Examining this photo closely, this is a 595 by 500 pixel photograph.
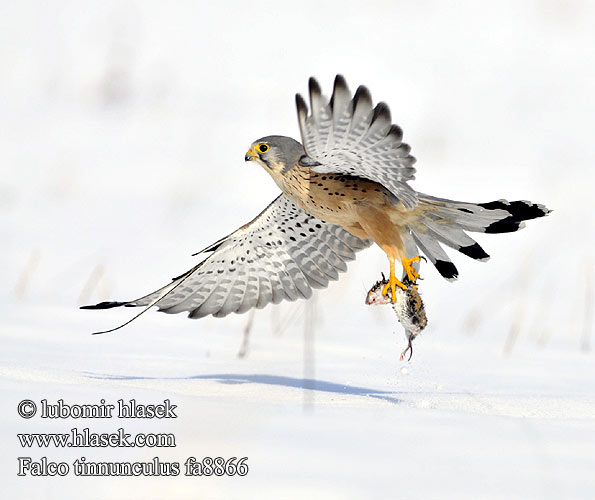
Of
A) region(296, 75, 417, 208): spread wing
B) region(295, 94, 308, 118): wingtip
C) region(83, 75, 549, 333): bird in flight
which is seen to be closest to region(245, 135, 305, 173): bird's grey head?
region(83, 75, 549, 333): bird in flight

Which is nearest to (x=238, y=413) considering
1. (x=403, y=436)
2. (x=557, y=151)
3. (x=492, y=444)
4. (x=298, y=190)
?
(x=403, y=436)

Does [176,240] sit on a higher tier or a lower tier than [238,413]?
higher

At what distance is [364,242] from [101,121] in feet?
29.2

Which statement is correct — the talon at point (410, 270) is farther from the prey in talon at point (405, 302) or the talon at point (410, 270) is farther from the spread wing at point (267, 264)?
the spread wing at point (267, 264)

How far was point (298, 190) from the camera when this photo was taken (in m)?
4.70

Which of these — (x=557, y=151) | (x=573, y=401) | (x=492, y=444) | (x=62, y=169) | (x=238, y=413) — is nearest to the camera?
(x=238, y=413)

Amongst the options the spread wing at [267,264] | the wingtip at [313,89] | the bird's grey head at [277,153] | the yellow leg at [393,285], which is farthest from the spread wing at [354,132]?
the spread wing at [267,264]

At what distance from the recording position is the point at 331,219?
15.5 feet

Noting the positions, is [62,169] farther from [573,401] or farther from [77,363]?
[573,401]

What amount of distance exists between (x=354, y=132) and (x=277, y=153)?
34.0 inches

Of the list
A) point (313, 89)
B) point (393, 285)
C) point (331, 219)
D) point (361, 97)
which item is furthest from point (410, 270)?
point (313, 89)

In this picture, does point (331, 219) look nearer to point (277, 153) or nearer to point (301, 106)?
point (277, 153)

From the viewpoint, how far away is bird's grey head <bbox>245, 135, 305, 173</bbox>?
4699 millimetres

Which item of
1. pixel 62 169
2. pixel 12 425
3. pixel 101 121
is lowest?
pixel 12 425
